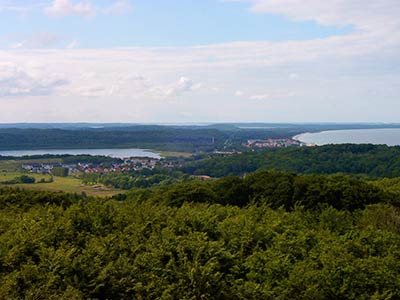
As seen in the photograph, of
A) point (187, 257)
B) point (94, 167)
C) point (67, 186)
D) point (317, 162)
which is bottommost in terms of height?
point (67, 186)

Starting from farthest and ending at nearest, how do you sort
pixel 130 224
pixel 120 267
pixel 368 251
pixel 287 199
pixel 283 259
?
Result: pixel 287 199 → pixel 130 224 → pixel 368 251 → pixel 283 259 → pixel 120 267

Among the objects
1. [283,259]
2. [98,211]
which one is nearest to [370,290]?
[283,259]

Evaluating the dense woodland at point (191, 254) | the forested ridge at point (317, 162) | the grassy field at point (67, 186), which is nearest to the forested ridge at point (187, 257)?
the dense woodland at point (191, 254)

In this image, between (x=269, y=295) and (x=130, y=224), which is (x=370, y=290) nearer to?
(x=269, y=295)

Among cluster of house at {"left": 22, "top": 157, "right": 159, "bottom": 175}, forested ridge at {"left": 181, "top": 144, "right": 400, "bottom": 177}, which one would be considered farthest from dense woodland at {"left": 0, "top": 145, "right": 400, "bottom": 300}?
cluster of house at {"left": 22, "top": 157, "right": 159, "bottom": 175}

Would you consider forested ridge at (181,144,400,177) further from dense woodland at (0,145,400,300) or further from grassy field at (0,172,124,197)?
dense woodland at (0,145,400,300)

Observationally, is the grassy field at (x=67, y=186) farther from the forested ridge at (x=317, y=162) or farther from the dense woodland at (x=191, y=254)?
the dense woodland at (x=191, y=254)

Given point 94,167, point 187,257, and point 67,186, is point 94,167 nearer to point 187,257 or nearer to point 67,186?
point 67,186

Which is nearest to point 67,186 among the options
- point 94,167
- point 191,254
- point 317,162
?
point 94,167
